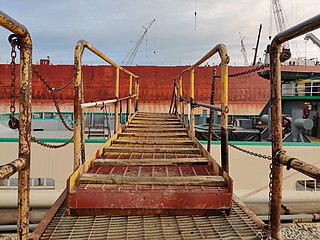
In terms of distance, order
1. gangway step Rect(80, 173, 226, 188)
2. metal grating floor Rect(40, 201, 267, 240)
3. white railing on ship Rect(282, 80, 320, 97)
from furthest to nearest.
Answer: white railing on ship Rect(282, 80, 320, 97) < gangway step Rect(80, 173, 226, 188) < metal grating floor Rect(40, 201, 267, 240)

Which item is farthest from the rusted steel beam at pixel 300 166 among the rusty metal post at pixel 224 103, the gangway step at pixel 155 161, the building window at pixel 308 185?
the building window at pixel 308 185

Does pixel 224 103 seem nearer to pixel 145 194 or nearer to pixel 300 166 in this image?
pixel 145 194

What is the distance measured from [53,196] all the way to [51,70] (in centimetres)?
1791

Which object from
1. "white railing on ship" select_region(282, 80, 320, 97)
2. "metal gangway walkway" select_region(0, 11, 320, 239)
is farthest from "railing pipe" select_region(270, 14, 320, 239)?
"white railing on ship" select_region(282, 80, 320, 97)

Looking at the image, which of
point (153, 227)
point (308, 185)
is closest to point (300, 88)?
point (308, 185)

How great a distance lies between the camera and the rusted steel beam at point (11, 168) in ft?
3.79

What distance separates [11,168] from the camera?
4.11 ft

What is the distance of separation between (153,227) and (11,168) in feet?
3.34

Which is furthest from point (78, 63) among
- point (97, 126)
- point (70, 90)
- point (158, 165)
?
point (70, 90)

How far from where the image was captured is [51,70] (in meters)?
20.3

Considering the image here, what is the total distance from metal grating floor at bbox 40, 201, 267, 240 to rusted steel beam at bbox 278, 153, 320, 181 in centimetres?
54

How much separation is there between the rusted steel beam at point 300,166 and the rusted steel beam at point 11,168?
4.30 ft

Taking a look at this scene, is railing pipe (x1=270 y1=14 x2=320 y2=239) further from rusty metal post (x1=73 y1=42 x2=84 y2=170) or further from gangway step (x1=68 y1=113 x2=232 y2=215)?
rusty metal post (x1=73 y1=42 x2=84 y2=170)

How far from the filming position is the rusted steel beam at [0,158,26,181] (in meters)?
1.16
